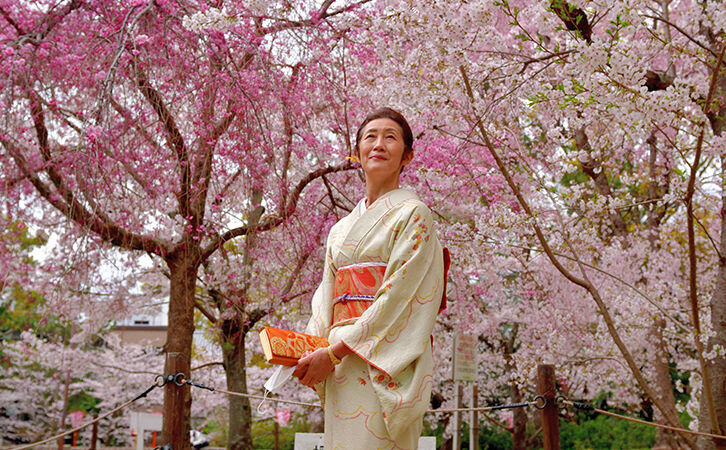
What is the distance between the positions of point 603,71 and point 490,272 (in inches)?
220

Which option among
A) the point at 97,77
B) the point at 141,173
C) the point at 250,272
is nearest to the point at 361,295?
the point at 97,77

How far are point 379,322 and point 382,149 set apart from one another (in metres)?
0.74

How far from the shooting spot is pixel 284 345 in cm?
208

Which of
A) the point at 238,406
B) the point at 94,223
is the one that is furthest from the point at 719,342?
the point at 238,406

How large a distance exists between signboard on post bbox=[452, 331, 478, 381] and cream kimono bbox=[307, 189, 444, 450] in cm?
392

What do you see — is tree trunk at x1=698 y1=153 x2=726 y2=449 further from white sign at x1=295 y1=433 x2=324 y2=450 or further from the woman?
white sign at x1=295 y1=433 x2=324 y2=450

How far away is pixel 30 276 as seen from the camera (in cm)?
998

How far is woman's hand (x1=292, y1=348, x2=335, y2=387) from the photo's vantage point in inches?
83.8

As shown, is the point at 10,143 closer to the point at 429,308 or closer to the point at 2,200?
the point at 2,200

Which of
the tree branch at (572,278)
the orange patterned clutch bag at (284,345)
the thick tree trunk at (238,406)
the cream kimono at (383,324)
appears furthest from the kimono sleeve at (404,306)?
the thick tree trunk at (238,406)

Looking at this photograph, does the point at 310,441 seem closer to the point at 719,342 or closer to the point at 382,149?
the point at 719,342

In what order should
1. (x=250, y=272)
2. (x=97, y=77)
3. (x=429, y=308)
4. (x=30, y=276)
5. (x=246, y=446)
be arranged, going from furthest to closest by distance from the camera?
(x=30, y=276) → (x=246, y=446) → (x=250, y=272) → (x=97, y=77) → (x=429, y=308)

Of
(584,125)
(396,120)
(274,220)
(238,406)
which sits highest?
(584,125)

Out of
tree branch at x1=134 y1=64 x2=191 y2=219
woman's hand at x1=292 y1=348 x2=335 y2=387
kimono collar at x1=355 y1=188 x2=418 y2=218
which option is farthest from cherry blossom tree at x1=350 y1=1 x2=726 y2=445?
woman's hand at x1=292 y1=348 x2=335 y2=387
